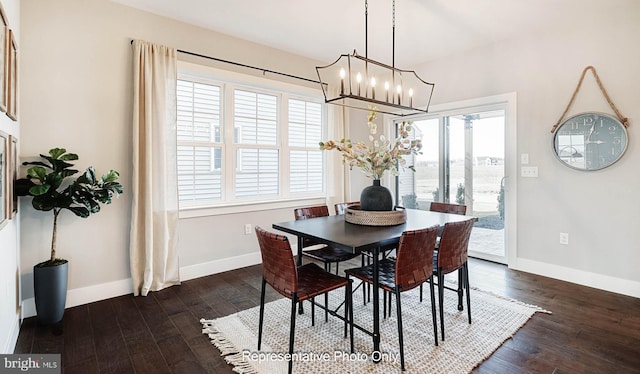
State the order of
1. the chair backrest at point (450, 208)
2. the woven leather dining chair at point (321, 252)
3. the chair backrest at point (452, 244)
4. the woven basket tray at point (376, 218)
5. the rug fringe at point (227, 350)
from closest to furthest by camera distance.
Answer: the rug fringe at point (227, 350)
the chair backrest at point (452, 244)
the woven basket tray at point (376, 218)
the woven leather dining chair at point (321, 252)
the chair backrest at point (450, 208)

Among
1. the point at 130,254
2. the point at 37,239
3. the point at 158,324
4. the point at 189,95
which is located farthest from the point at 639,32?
A: the point at 37,239

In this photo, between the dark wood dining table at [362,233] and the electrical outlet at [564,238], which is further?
the electrical outlet at [564,238]

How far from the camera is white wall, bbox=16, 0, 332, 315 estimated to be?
2.59 meters

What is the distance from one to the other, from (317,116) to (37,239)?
340 centimetres

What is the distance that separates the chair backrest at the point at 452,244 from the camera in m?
2.16

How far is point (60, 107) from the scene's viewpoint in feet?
8.82

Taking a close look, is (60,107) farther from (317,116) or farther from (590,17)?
(590,17)

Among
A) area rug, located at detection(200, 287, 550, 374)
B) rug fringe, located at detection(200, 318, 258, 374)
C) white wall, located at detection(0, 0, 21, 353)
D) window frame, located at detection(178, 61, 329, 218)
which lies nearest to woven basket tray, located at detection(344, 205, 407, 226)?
area rug, located at detection(200, 287, 550, 374)

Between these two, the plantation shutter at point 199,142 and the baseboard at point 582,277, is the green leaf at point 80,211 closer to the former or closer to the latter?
the plantation shutter at point 199,142

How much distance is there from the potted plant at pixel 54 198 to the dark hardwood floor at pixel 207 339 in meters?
0.19

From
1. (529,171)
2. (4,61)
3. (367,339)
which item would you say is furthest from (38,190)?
(529,171)

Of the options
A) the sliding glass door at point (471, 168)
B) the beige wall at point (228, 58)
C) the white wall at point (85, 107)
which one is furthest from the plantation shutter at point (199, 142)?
the sliding glass door at point (471, 168)

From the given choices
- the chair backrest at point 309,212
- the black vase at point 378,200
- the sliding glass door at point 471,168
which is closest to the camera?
the black vase at point 378,200

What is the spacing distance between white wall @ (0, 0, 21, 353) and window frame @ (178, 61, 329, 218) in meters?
1.28
